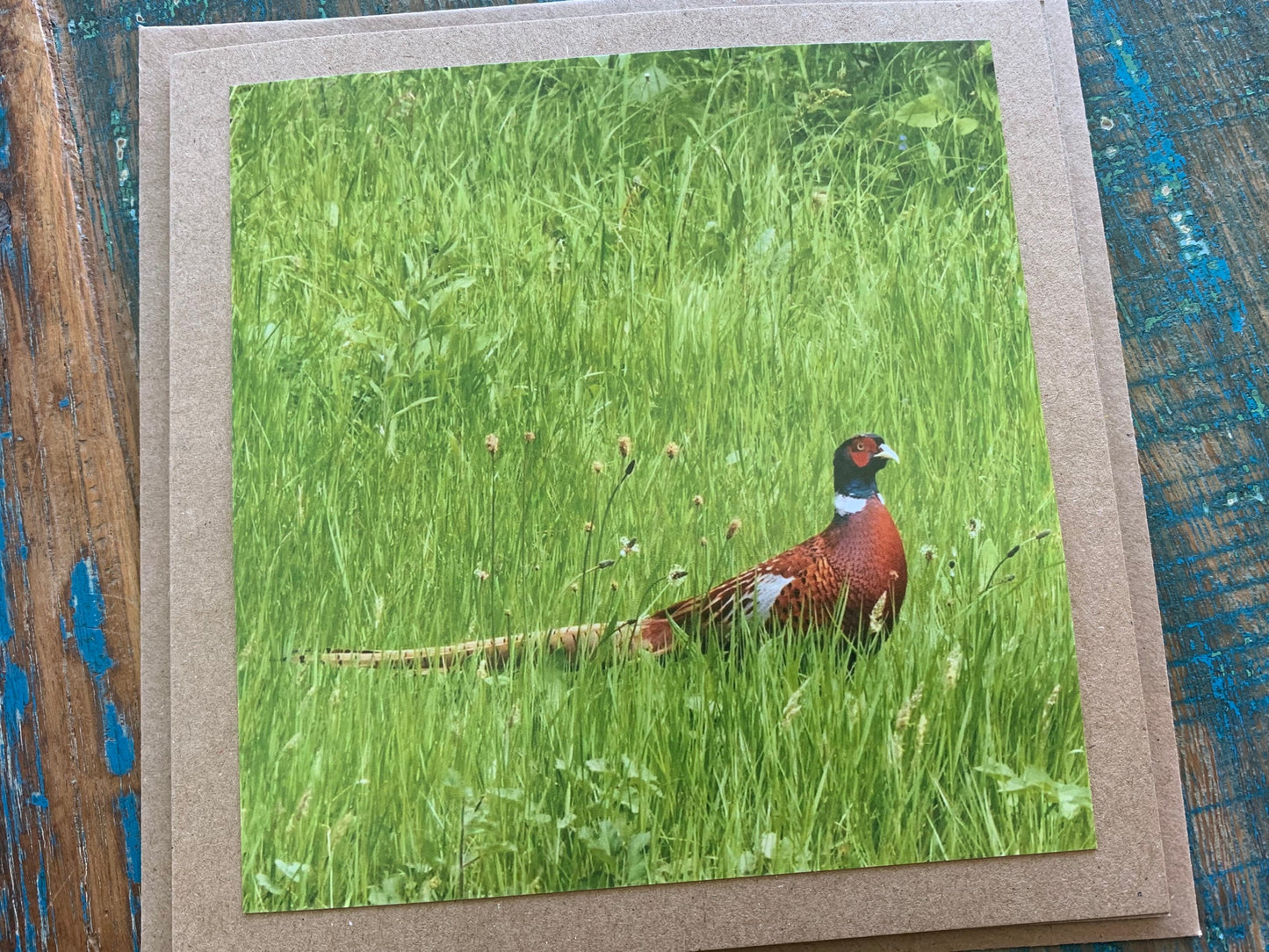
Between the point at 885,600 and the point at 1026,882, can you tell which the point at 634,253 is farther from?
the point at 1026,882

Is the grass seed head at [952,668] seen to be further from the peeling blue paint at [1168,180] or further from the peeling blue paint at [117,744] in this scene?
the peeling blue paint at [117,744]

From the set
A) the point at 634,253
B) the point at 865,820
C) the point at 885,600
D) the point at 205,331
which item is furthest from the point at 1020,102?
the point at 205,331

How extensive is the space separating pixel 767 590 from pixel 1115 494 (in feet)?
1.17

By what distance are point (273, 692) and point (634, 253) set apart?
1.80ft

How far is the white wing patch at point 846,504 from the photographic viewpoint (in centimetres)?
81

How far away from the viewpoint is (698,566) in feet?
2.64

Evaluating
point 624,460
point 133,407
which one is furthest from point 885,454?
point 133,407

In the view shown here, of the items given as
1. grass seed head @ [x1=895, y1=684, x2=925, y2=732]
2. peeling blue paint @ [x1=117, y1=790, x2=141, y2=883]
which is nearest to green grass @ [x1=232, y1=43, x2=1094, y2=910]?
grass seed head @ [x1=895, y1=684, x2=925, y2=732]

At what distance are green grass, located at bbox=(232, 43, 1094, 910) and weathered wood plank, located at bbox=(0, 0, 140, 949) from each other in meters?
0.14

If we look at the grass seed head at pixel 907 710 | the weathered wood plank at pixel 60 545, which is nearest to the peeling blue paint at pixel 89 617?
the weathered wood plank at pixel 60 545

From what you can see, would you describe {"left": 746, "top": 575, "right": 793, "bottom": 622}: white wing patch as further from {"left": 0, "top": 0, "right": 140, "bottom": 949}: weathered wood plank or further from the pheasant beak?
{"left": 0, "top": 0, "right": 140, "bottom": 949}: weathered wood plank

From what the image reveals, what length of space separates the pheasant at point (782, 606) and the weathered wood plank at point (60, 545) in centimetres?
23

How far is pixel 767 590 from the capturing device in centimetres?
80

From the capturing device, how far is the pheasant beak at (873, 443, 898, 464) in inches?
32.2
